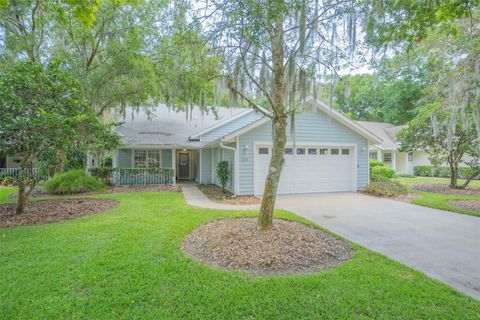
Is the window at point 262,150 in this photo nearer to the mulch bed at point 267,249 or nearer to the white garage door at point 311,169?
the white garage door at point 311,169

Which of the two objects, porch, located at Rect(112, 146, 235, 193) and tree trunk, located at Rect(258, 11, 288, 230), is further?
porch, located at Rect(112, 146, 235, 193)

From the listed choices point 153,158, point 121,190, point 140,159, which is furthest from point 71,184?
point 153,158

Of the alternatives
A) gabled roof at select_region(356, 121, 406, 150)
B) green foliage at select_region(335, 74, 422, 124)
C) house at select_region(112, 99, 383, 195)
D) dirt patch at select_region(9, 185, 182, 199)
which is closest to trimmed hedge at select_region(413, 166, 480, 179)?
gabled roof at select_region(356, 121, 406, 150)

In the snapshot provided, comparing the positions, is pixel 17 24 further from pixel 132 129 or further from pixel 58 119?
pixel 58 119

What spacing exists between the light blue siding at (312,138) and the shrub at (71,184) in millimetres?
6817

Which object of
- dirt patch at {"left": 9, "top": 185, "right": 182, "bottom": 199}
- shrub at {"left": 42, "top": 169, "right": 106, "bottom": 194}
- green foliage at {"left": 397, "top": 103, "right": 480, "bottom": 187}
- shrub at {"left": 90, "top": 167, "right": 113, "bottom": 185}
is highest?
green foliage at {"left": 397, "top": 103, "right": 480, "bottom": 187}

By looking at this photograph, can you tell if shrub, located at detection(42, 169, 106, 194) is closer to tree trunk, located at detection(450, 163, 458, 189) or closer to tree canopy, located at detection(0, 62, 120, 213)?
tree canopy, located at detection(0, 62, 120, 213)

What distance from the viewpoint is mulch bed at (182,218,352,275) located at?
3.72 metres

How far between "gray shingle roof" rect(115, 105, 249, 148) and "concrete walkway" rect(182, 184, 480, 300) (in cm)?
551

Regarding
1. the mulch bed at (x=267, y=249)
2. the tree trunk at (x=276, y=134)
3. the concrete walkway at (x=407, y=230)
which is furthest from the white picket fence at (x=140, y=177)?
the tree trunk at (x=276, y=134)

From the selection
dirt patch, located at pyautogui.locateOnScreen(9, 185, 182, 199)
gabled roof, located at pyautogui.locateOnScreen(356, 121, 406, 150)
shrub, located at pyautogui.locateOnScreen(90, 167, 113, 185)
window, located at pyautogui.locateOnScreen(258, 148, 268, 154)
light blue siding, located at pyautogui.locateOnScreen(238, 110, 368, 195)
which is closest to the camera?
light blue siding, located at pyautogui.locateOnScreen(238, 110, 368, 195)

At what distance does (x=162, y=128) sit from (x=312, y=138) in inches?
368

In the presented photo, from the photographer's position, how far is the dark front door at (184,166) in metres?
16.6

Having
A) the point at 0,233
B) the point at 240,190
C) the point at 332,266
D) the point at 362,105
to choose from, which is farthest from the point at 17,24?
the point at 362,105
